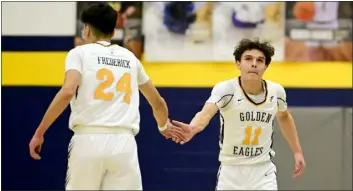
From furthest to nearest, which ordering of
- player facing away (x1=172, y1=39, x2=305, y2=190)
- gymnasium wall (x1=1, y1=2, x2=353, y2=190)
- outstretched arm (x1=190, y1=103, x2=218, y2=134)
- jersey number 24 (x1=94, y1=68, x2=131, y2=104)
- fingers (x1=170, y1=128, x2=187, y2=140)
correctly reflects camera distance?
gymnasium wall (x1=1, y1=2, x2=353, y2=190)
fingers (x1=170, y1=128, x2=187, y2=140)
outstretched arm (x1=190, y1=103, x2=218, y2=134)
player facing away (x1=172, y1=39, x2=305, y2=190)
jersey number 24 (x1=94, y1=68, x2=131, y2=104)

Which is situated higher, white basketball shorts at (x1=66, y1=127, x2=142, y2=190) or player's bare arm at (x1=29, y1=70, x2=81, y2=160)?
player's bare arm at (x1=29, y1=70, x2=81, y2=160)

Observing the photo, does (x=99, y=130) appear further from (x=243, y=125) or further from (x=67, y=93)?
(x=243, y=125)

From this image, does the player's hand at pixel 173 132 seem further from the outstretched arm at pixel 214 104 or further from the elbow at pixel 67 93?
the elbow at pixel 67 93

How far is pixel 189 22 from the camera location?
8.01 m

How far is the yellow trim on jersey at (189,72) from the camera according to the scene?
26.0ft

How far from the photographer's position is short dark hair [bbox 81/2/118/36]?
405cm

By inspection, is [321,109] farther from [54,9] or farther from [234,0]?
[54,9]

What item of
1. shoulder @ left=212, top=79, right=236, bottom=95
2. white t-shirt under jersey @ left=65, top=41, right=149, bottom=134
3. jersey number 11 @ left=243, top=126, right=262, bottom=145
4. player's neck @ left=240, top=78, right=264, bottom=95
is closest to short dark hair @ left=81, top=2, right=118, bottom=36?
white t-shirt under jersey @ left=65, top=41, right=149, bottom=134

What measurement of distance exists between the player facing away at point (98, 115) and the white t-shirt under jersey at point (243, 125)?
→ 0.79 meters

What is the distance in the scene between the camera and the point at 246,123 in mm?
4516

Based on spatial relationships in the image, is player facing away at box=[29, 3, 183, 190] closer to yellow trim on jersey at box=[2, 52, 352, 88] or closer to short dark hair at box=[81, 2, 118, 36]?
short dark hair at box=[81, 2, 118, 36]

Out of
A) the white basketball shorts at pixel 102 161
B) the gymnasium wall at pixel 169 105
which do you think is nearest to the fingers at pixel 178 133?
the white basketball shorts at pixel 102 161

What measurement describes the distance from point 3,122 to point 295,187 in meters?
3.99

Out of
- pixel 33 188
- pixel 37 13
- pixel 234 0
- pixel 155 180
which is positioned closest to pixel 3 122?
pixel 33 188
